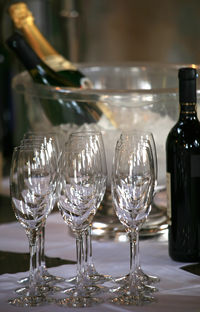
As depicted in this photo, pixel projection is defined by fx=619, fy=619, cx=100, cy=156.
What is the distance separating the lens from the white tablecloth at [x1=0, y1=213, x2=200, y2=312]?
2.68 feet

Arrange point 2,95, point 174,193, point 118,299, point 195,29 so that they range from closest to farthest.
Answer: point 118,299 → point 174,193 → point 2,95 → point 195,29

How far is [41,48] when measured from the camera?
142 cm

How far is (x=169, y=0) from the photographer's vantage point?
270 cm

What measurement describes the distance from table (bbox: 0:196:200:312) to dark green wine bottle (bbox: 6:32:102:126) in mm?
227

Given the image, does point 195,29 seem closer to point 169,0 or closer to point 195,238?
point 169,0

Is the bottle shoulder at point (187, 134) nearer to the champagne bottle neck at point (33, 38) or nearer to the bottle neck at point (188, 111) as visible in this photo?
the bottle neck at point (188, 111)

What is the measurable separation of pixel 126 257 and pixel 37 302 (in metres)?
0.26

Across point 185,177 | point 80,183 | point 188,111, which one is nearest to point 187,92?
point 188,111

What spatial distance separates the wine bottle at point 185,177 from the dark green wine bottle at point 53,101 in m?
0.21

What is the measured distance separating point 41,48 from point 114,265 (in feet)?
2.00

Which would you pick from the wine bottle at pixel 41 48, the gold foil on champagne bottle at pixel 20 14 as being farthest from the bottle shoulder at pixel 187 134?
the gold foil on champagne bottle at pixel 20 14

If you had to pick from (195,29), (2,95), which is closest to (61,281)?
(2,95)

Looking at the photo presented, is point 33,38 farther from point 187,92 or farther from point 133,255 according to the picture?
point 133,255

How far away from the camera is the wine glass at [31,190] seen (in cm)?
85
